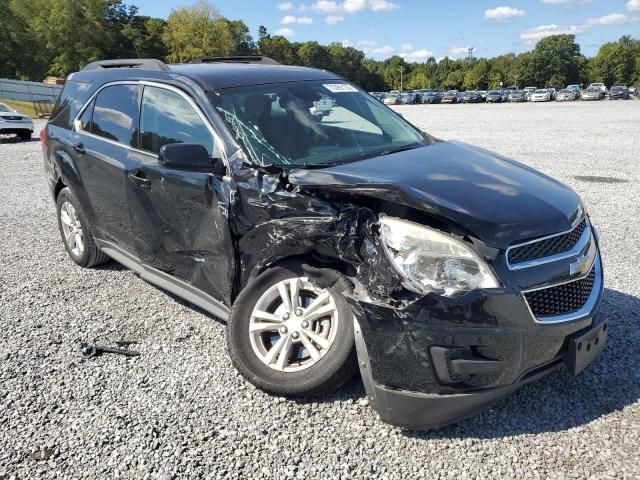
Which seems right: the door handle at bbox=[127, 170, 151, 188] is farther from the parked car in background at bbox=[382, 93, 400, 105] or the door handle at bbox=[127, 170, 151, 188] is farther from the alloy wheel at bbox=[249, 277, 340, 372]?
the parked car in background at bbox=[382, 93, 400, 105]

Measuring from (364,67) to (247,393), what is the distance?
151718 millimetres

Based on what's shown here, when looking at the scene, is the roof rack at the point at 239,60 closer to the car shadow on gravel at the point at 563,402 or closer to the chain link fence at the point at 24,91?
the car shadow on gravel at the point at 563,402

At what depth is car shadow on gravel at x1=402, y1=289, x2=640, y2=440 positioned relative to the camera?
9.14 feet

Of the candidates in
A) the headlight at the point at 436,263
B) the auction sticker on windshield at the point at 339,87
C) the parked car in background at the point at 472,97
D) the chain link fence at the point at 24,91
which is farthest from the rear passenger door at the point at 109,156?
the parked car in background at the point at 472,97

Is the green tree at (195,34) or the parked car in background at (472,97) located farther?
the green tree at (195,34)

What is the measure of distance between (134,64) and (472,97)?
6563cm

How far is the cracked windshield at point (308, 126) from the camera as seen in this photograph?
11.1ft

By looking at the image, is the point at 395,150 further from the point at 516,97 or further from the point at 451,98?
the point at 516,97

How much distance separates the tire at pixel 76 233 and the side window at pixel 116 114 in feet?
2.74

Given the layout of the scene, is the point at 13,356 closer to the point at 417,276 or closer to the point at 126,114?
the point at 126,114

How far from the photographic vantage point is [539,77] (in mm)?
114250

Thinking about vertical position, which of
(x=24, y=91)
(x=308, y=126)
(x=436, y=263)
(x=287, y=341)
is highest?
(x=308, y=126)

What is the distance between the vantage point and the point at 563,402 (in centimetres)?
298

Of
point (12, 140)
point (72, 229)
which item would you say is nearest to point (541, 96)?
point (12, 140)
